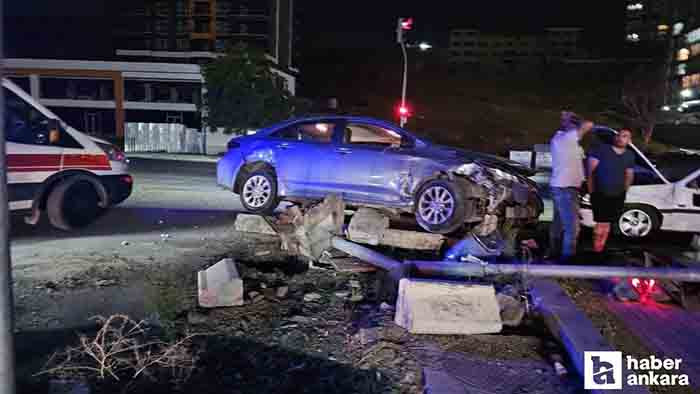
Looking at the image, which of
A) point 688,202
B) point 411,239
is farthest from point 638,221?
point 411,239

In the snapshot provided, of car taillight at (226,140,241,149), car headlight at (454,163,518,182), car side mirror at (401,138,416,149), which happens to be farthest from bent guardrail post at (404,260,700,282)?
car taillight at (226,140,241,149)

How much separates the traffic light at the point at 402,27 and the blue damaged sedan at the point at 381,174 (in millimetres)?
13248

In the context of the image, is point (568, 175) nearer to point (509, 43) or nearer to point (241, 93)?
point (241, 93)

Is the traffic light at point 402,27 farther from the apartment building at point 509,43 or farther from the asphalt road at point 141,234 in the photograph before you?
→ the apartment building at point 509,43

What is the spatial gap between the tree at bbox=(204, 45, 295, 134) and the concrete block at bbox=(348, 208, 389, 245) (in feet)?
74.8

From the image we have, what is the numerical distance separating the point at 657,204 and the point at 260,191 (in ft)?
20.4

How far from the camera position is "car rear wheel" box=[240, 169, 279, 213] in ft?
30.9

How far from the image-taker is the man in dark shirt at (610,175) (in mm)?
7074

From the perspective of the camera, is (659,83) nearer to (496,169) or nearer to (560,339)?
(496,169)

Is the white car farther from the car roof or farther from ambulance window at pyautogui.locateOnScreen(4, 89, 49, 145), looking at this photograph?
ambulance window at pyautogui.locateOnScreen(4, 89, 49, 145)

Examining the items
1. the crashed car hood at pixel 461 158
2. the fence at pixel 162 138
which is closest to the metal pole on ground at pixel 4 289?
the crashed car hood at pixel 461 158

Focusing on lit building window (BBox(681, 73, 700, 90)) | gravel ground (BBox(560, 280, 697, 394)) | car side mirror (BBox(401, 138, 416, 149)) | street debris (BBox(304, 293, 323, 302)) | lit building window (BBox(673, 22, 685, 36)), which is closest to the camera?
gravel ground (BBox(560, 280, 697, 394))

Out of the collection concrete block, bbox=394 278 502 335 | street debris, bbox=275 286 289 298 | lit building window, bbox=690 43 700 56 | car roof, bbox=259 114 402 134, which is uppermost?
lit building window, bbox=690 43 700 56

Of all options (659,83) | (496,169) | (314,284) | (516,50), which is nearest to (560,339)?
(314,284)
